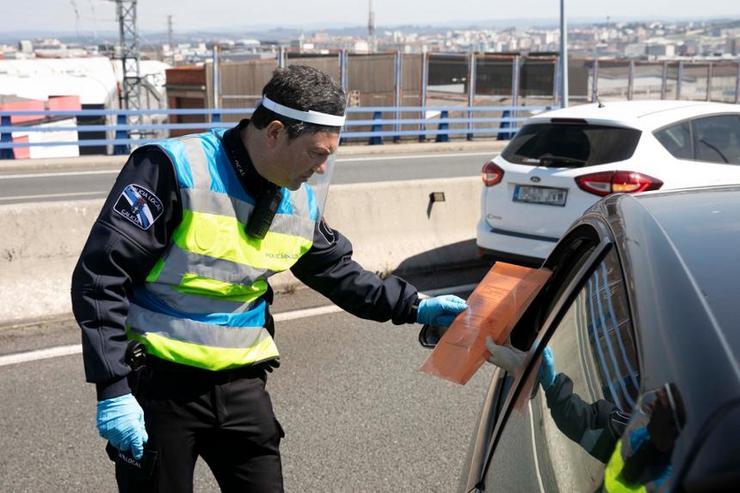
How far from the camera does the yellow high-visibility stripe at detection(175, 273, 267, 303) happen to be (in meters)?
2.62

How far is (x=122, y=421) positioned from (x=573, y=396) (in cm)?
→ 126

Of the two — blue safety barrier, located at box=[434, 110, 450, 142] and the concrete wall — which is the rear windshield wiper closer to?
the concrete wall

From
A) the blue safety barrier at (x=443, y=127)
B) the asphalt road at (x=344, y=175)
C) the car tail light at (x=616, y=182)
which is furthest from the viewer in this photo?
the blue safety barrier at (x=443, y=127)

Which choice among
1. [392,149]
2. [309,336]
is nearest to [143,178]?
[309,336]

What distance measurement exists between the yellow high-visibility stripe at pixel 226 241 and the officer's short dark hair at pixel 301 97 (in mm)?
318

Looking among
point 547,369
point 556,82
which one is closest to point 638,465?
point 547,369

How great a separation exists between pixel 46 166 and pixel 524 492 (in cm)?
2021

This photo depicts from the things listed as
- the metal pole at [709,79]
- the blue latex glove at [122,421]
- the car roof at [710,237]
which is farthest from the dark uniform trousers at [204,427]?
the metal pole at [709,79]

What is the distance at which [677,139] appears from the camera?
284 inches

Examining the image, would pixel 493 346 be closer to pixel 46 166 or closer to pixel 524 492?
pixel 524 492

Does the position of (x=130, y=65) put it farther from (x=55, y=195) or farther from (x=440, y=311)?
(x=440, y=311)

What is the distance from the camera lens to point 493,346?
8.14ft

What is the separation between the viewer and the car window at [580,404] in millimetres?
1593

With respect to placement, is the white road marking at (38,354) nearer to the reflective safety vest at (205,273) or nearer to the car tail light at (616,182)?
the reflective safety vest at (205,273)
